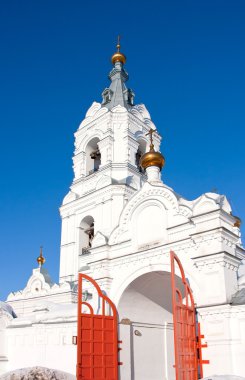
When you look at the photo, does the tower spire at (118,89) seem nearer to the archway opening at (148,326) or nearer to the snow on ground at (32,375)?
the archway opening at (148,326)

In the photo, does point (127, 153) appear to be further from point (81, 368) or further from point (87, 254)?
point (81, 368)

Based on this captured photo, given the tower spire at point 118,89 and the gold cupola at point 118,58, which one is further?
the gold cupola at point 118,58

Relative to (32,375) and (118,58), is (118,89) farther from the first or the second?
(32,375)

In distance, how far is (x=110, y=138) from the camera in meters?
19.8

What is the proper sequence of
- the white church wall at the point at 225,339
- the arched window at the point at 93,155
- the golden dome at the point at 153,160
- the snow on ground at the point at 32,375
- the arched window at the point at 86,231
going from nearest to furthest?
the snow on ground at the point at 32,375 < the white church wall at the point at 225,339 < the golden dome at the point at 153,160 < the arched window at the point at 86,231 < the arched window at the point at 93,155

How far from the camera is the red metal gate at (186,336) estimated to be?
784cm

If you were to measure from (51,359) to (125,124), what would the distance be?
12036 millimetres

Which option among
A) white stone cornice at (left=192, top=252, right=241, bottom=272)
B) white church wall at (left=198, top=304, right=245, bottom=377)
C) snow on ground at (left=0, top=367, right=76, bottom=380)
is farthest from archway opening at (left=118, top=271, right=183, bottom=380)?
snow on ground at (left=0, top=367, right=76, bottom=380)

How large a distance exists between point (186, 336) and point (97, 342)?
2.57 meters

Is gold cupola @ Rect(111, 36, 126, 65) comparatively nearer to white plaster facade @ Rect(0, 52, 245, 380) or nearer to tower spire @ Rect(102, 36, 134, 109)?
tower spire @ Rect(102, 36, 134, 109)

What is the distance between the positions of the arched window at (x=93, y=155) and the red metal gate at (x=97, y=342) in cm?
1119

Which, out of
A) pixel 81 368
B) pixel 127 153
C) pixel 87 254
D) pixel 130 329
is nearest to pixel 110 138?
pixel 127 153


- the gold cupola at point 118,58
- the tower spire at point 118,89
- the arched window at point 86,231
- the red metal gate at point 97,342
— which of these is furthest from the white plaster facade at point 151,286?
the gold cupola at point 118,58

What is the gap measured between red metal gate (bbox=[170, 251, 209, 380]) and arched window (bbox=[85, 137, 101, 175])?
12839 mm
